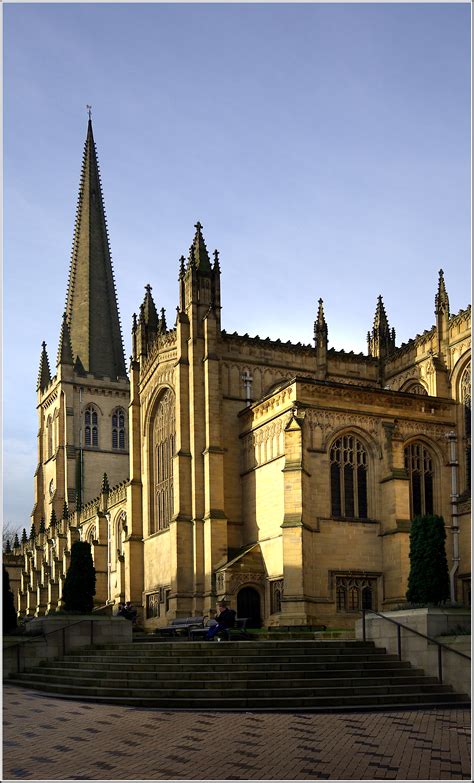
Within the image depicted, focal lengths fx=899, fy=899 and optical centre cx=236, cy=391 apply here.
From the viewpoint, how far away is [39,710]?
63.3 ft

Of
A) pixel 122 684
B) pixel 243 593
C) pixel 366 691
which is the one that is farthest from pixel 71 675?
pixel 243 593

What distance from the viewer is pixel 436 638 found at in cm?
2170

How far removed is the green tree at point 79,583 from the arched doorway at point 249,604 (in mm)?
9396

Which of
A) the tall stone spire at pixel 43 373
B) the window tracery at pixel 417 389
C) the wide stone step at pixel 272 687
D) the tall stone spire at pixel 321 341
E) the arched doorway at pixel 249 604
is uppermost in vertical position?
the tall stone spire at pixel 43 373

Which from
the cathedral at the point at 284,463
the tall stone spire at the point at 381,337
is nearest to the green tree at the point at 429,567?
the cathedral at the point at 284,463

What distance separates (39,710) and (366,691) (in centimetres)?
724

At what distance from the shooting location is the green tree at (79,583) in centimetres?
3052

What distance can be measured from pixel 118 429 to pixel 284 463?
51283 mm

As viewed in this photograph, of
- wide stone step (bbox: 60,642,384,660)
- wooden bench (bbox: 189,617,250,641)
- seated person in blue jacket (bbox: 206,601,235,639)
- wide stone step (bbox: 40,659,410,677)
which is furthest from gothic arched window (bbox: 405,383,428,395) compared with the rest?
wide stone step (bbox: 40,659,410,677)

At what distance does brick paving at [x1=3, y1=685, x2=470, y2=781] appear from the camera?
12.7m

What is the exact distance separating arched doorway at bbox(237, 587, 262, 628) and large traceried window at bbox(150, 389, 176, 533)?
878 cm

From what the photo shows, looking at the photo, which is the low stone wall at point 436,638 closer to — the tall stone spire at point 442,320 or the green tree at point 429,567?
the green tree at point 429,567

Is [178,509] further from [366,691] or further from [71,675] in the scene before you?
[366,691]

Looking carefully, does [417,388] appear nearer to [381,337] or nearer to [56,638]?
[381,337]
